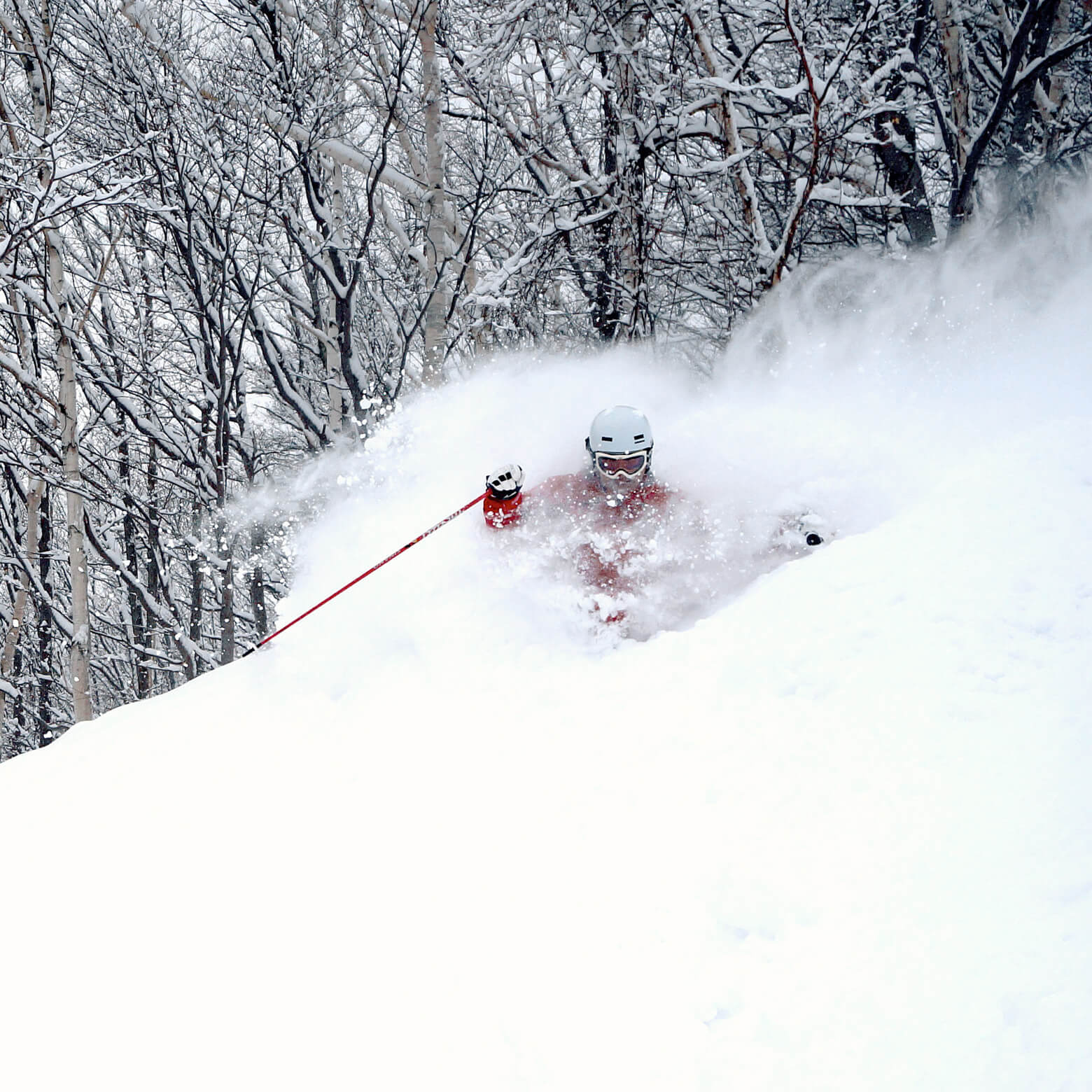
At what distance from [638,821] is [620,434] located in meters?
2.82

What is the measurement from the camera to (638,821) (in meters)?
3.13

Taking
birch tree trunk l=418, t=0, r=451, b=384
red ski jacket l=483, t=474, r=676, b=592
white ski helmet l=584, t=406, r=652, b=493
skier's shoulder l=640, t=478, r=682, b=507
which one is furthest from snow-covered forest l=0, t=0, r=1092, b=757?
white ski helmet l=584, t=406, r=652, b=493

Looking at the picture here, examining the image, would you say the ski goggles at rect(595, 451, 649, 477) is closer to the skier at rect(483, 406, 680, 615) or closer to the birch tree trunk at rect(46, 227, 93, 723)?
the skier at rect(483, 406, 680, 615)

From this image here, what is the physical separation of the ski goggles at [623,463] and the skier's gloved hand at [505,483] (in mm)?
540

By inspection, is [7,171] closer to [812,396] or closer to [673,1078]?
[812,396]

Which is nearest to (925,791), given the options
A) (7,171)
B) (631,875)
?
(631,875)

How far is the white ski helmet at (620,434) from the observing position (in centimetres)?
533

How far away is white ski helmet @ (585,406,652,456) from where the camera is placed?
533 cm

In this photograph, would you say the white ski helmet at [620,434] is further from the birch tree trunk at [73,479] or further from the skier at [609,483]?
the birch tree trunk at [73,479]

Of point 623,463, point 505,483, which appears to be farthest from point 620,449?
point 505,483

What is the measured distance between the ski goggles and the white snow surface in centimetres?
58

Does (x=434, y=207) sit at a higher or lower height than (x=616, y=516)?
higher

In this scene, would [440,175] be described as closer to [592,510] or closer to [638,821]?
[592,510]

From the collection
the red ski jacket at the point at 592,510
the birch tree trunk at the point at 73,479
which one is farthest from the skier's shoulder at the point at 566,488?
the birch tree trunk at the point at 73,479
